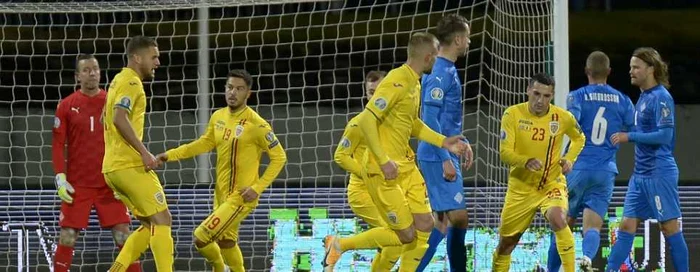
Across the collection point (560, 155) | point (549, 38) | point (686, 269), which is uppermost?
point (549, 38)

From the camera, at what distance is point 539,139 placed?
26.8ft

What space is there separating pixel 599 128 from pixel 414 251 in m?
1.89

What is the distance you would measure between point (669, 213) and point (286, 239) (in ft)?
10.4

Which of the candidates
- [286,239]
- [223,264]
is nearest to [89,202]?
[223,264]

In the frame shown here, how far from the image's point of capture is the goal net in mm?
9953

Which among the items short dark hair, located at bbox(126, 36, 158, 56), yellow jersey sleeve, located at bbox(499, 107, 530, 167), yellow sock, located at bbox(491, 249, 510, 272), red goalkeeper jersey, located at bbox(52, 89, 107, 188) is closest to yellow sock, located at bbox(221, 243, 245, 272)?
red goalkeeper jersey, located at bbox(52, 89, 107, 188)

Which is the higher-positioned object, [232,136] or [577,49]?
[577,49]

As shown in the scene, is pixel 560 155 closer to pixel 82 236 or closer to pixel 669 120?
pixel 669 120

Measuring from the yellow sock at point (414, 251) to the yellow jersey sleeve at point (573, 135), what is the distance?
115 centimetres

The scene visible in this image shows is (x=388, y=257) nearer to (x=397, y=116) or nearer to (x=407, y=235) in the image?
(x=407, y=235)

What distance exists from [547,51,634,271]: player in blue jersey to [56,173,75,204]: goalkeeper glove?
3149mm

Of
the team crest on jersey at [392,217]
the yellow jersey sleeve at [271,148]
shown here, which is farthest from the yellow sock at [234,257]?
the team crest on jersey at [392,217]

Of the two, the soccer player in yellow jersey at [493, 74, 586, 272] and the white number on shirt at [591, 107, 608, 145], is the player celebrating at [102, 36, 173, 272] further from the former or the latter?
the white number on shirt at [591, 107, 608, 145]

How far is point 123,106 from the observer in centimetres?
745
